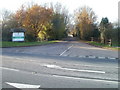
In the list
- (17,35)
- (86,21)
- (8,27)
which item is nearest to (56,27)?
(86,21)

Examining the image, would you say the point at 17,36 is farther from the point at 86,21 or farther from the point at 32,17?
the point at 86,21

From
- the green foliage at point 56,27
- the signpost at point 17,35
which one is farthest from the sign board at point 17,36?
the green foliage at point 56,27

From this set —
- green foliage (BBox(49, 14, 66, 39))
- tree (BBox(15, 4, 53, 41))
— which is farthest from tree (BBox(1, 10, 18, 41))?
green foliage (BBox(49, 14, 66, 39))

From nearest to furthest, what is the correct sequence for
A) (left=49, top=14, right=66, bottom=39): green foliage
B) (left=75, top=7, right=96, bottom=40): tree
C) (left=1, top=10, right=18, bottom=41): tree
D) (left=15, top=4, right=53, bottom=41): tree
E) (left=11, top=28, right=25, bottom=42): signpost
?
(left=11, top=28, right=25, bottom=42): signpost, (left=1, top=10, right=18, bottom=41): tree, (left=15, top=4, right=53, bottom=41): tree, (left=75, top=7, right=96, bottom=40): tree, (left=49, top=14, right=66, bottom=39): green foliage

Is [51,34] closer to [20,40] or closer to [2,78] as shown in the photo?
[20,40]

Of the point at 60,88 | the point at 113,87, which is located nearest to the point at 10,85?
the point at 60,88

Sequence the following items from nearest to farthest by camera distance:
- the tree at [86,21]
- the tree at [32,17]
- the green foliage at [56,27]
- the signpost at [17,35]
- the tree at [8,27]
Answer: the signpost at [17,35]
the tree at [8,27]
the tree at [32,17]
the tree at [86,21]
the green foliage at [56,27]

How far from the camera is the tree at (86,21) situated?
160 ft

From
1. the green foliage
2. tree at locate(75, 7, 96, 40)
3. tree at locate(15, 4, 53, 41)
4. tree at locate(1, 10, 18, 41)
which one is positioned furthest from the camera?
the green foliage

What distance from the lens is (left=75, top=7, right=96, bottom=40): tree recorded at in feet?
160

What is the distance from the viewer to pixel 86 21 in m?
49.1

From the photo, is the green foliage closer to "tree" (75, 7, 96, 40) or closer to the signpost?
"tree" (75, 7, 96, 40)

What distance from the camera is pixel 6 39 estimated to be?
36.7 m

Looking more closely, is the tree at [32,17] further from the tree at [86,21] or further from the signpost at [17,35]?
the tree at [86,21]
